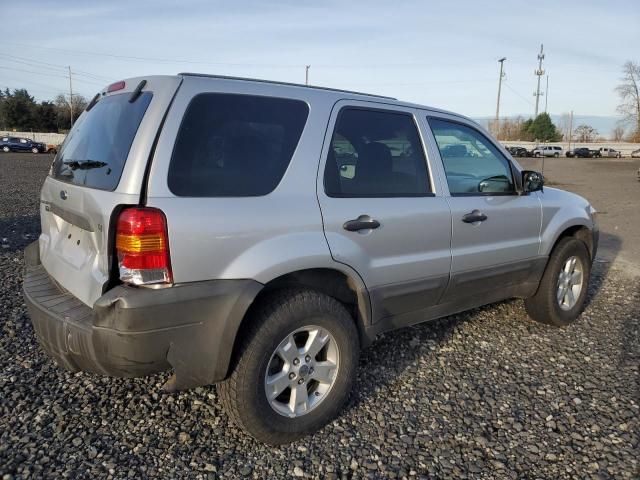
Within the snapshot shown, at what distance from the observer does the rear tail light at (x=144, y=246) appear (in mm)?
2250

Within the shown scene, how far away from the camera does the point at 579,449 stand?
2.77 meters

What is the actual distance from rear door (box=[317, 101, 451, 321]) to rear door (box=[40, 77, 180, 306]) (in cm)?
93

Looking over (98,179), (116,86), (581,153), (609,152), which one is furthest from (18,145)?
(609,152)

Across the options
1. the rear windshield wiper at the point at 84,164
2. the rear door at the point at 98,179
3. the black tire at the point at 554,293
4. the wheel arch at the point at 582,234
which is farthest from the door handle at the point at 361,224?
the wheel arch at the point at 582,234

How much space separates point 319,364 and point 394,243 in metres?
0.84

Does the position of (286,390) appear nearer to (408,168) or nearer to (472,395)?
(472,395)

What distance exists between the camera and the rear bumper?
88.2 inches

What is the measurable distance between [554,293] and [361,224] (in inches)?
94.8

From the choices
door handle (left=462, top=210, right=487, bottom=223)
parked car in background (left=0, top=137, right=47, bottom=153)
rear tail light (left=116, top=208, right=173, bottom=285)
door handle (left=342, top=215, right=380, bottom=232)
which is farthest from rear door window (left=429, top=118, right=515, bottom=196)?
parked car in background (left=0, top=137, right=47, bottom=153)

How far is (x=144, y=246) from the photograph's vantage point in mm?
2256

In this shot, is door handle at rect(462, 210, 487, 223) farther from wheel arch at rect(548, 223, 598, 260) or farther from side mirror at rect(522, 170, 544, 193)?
wheel arch at rect(548, 223, 598, 260)

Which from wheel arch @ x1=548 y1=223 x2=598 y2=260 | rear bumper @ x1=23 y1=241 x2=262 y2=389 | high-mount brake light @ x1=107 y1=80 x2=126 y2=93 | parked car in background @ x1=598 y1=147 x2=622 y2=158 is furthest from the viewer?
parked car in background @ x1=598 y1=147 x2=622 y2=158

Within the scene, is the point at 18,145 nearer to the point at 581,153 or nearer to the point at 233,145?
the point at 233,145

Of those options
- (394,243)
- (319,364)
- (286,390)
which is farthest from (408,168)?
(286,390)
